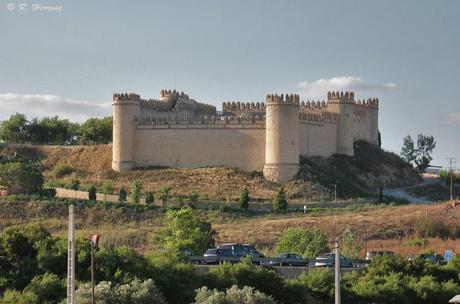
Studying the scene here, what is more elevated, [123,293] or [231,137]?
[231,137]

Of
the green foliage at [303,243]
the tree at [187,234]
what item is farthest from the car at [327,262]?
the tree at [187,234]

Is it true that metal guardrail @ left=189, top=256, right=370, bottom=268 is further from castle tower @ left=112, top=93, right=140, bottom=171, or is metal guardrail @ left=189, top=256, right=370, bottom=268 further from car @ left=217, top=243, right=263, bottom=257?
castle tower @ left=112, top=93, right=140, bottom=171

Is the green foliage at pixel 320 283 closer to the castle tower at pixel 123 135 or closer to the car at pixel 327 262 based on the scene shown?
the car at pixel 327 262

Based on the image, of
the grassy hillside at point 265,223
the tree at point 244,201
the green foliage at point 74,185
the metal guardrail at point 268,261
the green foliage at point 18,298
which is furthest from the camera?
the green foliage at point 74,185

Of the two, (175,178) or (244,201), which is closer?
(244,201)

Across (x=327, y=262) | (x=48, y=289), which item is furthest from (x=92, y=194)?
(x=48, y=289)

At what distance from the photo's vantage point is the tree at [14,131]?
89.2 metres

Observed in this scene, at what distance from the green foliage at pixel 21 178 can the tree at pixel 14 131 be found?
71.4 ft

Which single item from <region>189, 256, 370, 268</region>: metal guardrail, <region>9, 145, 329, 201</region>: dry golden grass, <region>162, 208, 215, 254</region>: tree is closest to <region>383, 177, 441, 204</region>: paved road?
<region>9, 145, 329, 201</region>: dry golden grass

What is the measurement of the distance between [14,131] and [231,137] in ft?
83.2

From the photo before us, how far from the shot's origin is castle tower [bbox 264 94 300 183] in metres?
68.2

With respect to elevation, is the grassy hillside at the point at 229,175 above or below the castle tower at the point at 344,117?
below

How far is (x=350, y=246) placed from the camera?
4816cm

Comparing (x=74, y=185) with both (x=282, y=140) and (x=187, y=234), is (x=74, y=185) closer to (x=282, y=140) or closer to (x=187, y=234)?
(x=282, y=140)
